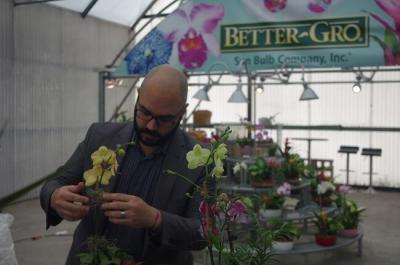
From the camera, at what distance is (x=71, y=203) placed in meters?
1.07

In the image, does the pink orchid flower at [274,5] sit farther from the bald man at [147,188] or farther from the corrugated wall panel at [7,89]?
the corrugated wall panel at [7,89]

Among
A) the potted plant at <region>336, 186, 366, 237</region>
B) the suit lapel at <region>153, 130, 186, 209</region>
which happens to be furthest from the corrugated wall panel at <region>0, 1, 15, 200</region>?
the suit lapel at <region>153, 130, 186, 209</region>

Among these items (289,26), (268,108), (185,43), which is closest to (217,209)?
(289,26)

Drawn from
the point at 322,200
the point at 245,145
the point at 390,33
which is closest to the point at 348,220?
the point at 322,200

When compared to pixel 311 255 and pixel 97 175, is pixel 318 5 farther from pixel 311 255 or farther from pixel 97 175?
pixel 97 175

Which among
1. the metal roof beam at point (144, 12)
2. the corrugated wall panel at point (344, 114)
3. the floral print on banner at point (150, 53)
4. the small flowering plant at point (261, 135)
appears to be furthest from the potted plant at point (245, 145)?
the metal roof beam at point (144, 12)

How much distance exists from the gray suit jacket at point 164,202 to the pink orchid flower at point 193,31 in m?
3.34

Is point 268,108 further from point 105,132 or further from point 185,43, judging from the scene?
point 105,132

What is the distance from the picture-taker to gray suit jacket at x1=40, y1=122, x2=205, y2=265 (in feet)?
3.83

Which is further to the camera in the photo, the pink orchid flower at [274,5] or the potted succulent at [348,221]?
the potted succulent at [348,221]

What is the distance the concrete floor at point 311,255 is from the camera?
188 inches

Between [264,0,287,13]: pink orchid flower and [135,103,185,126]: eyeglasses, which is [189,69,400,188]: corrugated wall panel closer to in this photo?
[264,0,287,13]: pink orchid flower

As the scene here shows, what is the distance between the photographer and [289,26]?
4285 mm

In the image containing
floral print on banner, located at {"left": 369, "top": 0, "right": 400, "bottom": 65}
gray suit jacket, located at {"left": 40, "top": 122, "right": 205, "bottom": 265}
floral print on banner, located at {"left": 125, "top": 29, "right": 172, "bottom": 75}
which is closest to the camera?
gray suit jacket, located at {"left": 40, "top": 122, "right": 205, "bottom": 265}
